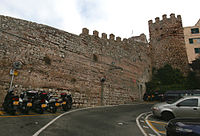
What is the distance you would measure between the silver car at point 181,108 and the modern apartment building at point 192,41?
1005 inches

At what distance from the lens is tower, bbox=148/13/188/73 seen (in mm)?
A: 21203

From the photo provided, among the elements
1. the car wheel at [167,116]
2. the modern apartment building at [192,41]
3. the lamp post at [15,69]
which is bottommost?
the car wheel at [167,116]

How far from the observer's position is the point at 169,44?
72.6 feet

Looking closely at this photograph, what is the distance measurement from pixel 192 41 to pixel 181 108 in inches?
1107

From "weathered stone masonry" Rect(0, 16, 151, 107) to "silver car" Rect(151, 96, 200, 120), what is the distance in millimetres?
5973

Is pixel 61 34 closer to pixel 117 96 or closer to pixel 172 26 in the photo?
pixel 117 96

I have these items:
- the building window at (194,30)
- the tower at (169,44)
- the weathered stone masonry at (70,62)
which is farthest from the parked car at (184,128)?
the building window at (194,30)

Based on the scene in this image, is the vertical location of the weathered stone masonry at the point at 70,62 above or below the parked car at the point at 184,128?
above

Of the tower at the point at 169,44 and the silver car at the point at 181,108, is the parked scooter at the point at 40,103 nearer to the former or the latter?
the silver car at the point at 181,108

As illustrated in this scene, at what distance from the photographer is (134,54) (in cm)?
1809

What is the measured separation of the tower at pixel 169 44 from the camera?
21.2 metres

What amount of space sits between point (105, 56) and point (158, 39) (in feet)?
45.9

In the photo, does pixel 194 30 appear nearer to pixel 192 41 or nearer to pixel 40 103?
pixel 192 41

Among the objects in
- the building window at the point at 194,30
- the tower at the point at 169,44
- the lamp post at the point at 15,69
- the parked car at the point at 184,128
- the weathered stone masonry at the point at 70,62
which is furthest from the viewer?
the building window at the point at 194,30
